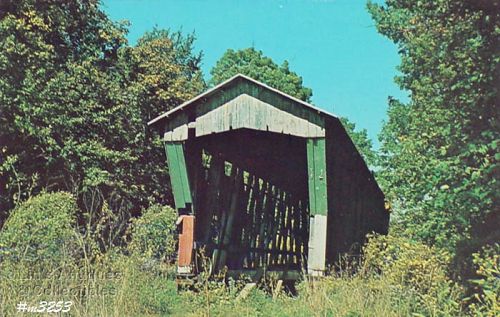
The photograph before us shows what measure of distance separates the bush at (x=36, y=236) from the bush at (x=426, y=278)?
11.0ft

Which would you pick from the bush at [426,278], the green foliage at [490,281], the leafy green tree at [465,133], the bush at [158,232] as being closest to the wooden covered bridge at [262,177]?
the bush at [158,232]

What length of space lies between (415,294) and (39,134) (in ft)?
31.3

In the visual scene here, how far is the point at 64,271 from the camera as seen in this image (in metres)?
5.26

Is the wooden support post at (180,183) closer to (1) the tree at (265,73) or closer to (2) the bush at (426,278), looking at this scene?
(2) the bush at (426,278)

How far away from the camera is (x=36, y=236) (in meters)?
5.80

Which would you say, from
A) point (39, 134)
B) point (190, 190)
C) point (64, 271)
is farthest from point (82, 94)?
point (64, 271)

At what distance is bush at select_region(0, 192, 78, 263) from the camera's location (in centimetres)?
547

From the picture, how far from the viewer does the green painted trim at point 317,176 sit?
7.88 m

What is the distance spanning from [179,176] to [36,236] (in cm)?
302

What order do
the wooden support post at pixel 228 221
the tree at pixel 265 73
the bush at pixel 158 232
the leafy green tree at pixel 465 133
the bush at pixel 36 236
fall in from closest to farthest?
the leafy green tree at pixel 465 133
the bush at pixel 36 236
the bush at pixel 158 232
the wooden support post at pixel 228 221
the tree at pixel 265 73

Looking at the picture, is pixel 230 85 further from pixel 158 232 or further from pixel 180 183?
pixel 158 232

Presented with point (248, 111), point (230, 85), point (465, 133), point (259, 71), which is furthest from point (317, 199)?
point (259, 71)

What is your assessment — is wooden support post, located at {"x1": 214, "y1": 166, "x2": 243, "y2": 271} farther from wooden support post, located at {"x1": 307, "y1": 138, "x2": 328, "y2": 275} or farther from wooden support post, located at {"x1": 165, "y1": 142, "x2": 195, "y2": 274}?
wooden support post, located at {"x1": 307, "y1": 138, "x2": 328, "y2": 275}

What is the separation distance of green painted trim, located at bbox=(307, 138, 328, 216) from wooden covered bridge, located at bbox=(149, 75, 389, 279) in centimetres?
1
